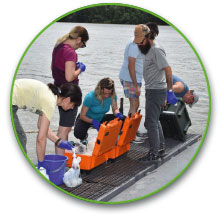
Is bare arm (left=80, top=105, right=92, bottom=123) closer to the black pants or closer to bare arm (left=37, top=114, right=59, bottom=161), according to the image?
the black pants

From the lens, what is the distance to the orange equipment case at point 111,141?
159 inches

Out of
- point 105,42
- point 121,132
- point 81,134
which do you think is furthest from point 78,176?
point 105,42

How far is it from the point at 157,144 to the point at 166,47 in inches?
33.4

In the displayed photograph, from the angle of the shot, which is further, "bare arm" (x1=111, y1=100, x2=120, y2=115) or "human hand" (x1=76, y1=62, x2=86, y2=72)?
"bare arm" (x1=111, y1=100, x2=120, y2=115)

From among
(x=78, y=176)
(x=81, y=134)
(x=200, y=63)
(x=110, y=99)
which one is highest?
(x=200, y=63)

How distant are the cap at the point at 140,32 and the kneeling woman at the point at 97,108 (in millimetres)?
351

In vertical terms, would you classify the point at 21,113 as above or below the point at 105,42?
below

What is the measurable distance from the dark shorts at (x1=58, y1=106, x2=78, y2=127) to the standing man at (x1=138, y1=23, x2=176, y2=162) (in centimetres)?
59

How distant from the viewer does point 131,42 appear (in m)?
3.82

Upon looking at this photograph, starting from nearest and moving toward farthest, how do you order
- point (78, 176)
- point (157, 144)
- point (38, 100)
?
point (38, 100), point (78, 176), point (157, 144)

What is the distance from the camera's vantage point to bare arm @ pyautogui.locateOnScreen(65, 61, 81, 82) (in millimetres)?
3730

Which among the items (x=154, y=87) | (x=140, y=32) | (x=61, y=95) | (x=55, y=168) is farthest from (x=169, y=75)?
(x=55, y=168)

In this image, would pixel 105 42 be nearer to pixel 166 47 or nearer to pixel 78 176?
pixel 166 47

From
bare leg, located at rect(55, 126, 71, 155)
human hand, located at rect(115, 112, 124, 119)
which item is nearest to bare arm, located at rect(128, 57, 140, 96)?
human hand, located at rect(115, 112, 124, 119)
